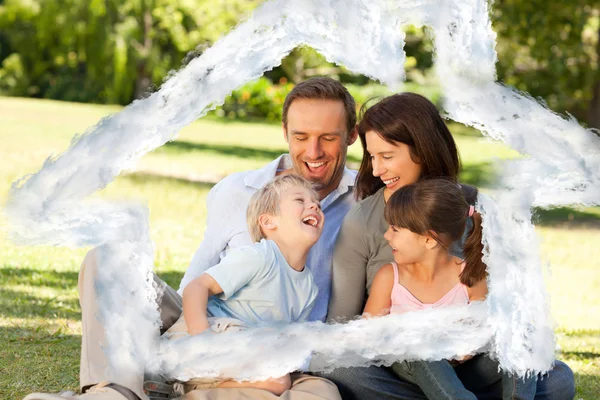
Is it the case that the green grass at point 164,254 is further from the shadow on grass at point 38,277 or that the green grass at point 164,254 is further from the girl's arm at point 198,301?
the girl's arm at point 198,301

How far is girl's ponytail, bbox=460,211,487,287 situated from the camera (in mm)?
3787

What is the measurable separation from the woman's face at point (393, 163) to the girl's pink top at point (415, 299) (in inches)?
17.2

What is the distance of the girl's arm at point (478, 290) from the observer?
12.4 feet

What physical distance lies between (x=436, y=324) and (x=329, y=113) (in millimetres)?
1225

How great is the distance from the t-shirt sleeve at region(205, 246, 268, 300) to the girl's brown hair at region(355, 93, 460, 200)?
0.75 meters

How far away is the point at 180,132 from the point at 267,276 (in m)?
8.32


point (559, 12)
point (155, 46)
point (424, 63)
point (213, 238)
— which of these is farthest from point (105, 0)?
point (213, 238)

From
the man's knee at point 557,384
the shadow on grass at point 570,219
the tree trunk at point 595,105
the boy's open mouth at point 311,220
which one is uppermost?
the boy's open mouth at point 311,220

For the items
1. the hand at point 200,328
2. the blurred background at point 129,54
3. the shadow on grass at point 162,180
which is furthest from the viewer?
the blurred background at point 129,54

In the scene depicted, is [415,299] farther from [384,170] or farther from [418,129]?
[418,129]

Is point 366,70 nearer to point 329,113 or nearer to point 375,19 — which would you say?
point 375,19

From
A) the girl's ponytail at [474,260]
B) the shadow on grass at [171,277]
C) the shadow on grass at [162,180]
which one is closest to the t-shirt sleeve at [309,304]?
the girl's ponytail at [474,260]

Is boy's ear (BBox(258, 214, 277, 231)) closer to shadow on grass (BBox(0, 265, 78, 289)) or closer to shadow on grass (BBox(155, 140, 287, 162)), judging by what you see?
shadow on grass (BBox(0, 265, 78, 289))

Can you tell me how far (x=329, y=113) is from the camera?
4.29 metres
